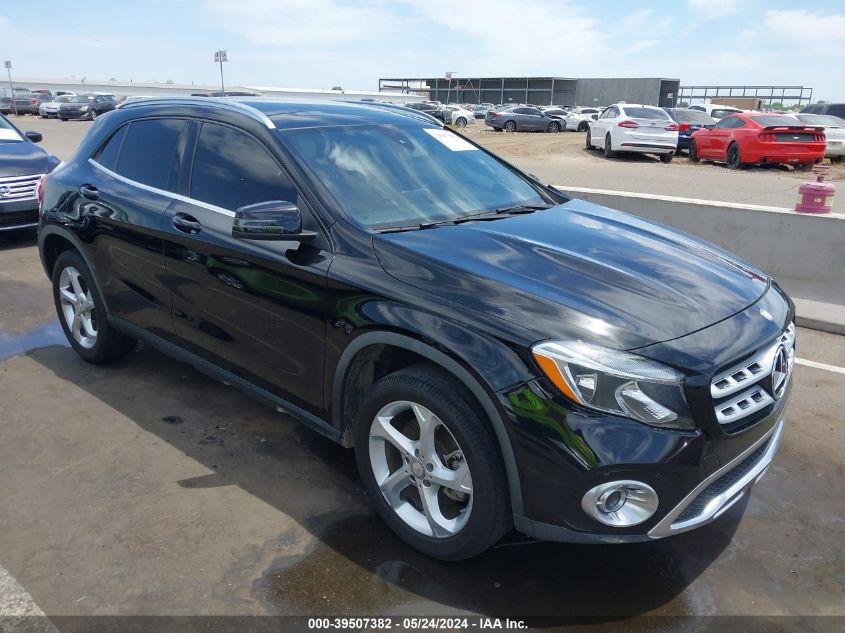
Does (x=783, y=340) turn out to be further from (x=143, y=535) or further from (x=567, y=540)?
(x=143, y=535)

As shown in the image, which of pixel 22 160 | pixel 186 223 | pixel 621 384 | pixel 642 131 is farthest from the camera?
pixel 642 131

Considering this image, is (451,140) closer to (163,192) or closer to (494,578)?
(163,192)

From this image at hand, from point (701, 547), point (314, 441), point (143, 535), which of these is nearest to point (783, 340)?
point (701, 547)

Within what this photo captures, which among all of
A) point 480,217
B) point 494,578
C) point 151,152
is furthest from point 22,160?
point 494,578

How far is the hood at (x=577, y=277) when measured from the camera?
251 centimetres

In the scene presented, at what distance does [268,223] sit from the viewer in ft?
9.82

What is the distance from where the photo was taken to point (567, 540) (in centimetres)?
247

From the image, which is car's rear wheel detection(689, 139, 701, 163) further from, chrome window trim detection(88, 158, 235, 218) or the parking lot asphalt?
chrome window trim detection(88, 158, 235, 218)

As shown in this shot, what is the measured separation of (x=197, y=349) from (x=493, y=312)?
200 centimetres

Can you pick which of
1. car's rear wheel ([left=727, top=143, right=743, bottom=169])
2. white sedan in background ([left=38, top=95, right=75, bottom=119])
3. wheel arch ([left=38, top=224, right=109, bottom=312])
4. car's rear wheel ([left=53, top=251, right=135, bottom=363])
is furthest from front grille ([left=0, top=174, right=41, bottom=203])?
white sedan in background ([left=38, top=95, right=75, bottom=119])

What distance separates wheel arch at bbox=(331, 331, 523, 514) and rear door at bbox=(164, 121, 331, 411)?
0.49 feet

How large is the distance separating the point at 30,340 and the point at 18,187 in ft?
12.2

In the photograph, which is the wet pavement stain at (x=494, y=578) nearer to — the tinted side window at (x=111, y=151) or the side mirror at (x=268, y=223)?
the side mirror at (x=268, y=223)

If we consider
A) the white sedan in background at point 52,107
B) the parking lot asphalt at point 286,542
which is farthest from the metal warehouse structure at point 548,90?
the parking lot asphalt at point 286,542
